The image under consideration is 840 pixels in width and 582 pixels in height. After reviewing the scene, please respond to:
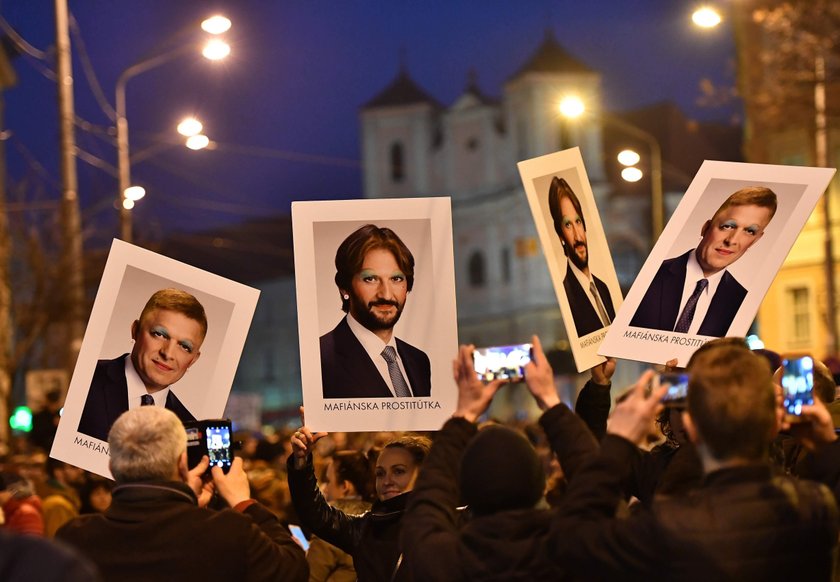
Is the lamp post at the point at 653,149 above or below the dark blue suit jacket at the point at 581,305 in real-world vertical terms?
above

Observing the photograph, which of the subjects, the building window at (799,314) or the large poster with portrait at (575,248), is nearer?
the large poster with portrait at (575,248)

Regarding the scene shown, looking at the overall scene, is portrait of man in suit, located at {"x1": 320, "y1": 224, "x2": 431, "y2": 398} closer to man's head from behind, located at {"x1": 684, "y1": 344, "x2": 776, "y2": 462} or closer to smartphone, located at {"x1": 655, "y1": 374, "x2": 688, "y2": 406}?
smartphone, located at {"x1": 655, "y1": 374, "x2": 688, "y2": 406}

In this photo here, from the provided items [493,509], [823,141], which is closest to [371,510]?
[493,509]

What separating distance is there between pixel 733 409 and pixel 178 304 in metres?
3.37

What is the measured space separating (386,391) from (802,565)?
2.74 metres

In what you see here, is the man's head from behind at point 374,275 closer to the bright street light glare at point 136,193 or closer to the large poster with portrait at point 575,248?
the large poster with portrait at point 575,248

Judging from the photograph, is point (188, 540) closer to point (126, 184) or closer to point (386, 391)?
point (386, 391)

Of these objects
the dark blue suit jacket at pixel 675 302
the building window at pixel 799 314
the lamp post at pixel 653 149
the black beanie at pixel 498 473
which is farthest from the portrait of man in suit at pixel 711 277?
the building window at pixel 799 314

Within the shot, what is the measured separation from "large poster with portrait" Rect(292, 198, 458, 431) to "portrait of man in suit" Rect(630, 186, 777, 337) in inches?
35.8

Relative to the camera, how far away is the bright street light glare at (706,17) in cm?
2150

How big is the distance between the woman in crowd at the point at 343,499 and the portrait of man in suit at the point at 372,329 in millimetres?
1195

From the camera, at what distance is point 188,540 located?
16.7 ft

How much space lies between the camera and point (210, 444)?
18.8 ft

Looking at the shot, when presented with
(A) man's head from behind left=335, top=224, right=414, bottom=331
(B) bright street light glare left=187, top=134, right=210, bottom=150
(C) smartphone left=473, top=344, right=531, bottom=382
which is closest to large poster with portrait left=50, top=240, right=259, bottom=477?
(A) man's head from behind left=335, top=224, right=414, bottom=331
